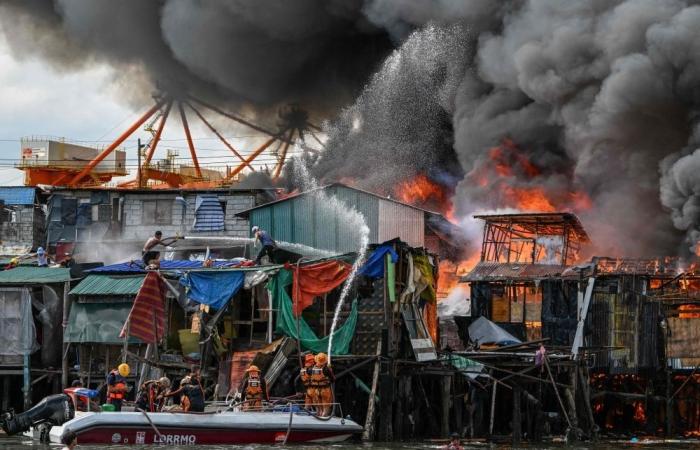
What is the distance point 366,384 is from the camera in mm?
30375

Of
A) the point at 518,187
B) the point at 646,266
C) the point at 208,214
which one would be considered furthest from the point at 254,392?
the point at 518,187

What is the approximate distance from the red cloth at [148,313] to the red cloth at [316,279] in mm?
3794

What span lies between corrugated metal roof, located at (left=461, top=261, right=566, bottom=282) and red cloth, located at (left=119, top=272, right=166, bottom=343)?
1136 cm

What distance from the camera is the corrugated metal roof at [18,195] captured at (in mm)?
48656

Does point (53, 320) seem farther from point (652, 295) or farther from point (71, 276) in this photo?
point (652, 295)

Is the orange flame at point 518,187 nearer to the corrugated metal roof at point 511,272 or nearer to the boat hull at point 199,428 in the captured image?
the corrugated metal roof at point 511,272

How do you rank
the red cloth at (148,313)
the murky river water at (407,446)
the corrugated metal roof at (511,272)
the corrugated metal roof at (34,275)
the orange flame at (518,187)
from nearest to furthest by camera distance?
1. the murky river water at (407,446)
2. the red cloth at (148,313)
3. the corrugated metal roof at (34,275)
4. the corrugated metal roof at (511,272)
5. the orange flame at (518,187)

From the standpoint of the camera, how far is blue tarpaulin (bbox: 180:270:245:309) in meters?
31.1

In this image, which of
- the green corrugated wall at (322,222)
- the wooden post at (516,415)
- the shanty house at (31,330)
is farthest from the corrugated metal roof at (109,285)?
the wooden post at (516,415)

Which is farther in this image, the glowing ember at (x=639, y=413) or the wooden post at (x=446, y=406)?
the glowing ember at (x=639, y=413)

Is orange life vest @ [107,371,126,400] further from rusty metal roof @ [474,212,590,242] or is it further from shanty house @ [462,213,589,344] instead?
rusty metal roof @ [474,212,590,242]

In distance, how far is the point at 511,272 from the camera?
39.3m

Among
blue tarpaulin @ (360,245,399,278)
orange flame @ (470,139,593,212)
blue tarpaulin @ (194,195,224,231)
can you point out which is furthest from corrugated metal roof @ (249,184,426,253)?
blue tarpaulin @ (360,245,399,278)

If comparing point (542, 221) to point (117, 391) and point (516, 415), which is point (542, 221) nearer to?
point (516, 415)
